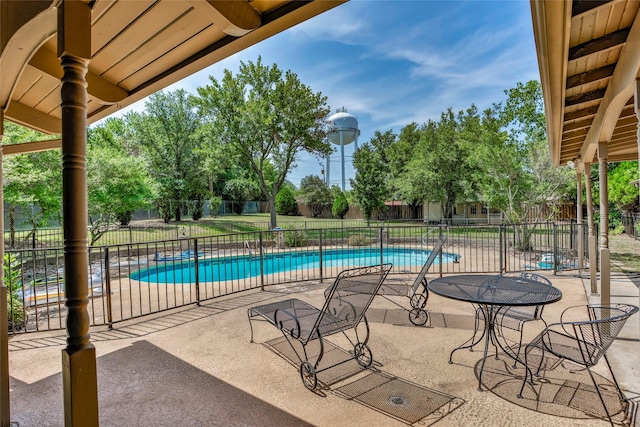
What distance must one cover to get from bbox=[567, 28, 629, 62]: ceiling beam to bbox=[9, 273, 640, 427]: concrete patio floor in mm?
2552

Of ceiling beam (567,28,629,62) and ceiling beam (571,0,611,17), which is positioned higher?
ceiling beam (567,28,629,62)

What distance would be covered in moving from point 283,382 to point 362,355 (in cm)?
81

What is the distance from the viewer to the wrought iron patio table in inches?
111

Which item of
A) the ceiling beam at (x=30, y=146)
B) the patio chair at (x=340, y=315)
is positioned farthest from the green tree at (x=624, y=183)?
the ceiling beam at (x=30, y=146)

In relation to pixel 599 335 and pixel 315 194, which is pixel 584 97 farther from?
pixel 315 194

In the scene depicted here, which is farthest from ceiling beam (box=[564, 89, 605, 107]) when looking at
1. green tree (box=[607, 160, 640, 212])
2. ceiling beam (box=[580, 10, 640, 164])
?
green tree (box=[607, 160, 640, 212])

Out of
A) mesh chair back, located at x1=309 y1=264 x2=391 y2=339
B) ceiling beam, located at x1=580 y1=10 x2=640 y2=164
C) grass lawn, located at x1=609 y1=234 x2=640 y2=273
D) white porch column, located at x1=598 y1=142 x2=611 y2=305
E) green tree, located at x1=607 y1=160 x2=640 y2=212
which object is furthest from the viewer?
green tree, located at x1=607 y1=160 x2=640 y2=212

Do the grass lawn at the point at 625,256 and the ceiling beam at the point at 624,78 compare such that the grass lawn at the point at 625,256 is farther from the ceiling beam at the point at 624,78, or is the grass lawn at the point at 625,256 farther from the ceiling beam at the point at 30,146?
the ceiling beam at the point at 30,146

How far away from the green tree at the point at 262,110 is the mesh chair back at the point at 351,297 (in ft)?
44.0

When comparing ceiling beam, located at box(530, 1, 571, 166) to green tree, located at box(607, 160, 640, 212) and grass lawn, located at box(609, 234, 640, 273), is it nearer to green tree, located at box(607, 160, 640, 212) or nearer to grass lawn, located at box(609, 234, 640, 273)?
grass lawn, located at box(609, 234, 640, 273)

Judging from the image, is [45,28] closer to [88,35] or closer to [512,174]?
[88,35]

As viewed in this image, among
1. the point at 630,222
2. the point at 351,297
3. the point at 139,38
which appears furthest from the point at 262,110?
the point at 630,222

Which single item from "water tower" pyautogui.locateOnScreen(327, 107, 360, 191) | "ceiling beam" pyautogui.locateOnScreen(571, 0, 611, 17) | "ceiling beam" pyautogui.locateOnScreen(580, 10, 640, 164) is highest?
"water tower" pyautogui.locateOnScreen(327, 107, 360, 191)

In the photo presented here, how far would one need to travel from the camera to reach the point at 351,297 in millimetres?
3309
